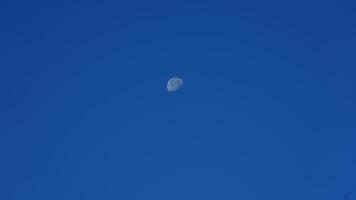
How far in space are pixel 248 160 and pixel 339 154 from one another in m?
0.27

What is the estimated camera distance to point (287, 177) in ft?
3.37

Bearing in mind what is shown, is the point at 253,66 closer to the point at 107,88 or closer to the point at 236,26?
the point at 236,26

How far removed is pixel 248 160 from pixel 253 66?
271mm

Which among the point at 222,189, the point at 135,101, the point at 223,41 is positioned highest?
the point at 223,41

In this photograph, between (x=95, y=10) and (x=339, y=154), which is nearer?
(x=95, y=10)

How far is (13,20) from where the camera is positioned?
3.01 ft

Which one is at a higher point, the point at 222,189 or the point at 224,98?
the point at 224,98

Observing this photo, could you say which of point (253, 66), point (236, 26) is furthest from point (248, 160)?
point (236, 26)

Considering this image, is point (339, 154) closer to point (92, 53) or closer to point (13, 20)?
point (92, 53)

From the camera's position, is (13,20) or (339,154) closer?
(13,20)

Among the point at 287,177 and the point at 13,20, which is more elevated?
the point at 13,20

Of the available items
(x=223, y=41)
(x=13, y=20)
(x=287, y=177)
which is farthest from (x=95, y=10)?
(x=287, y=177)

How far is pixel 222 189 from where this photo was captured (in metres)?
1.01

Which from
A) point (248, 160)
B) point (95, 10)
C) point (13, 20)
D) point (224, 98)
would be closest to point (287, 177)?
point (248, 160)
